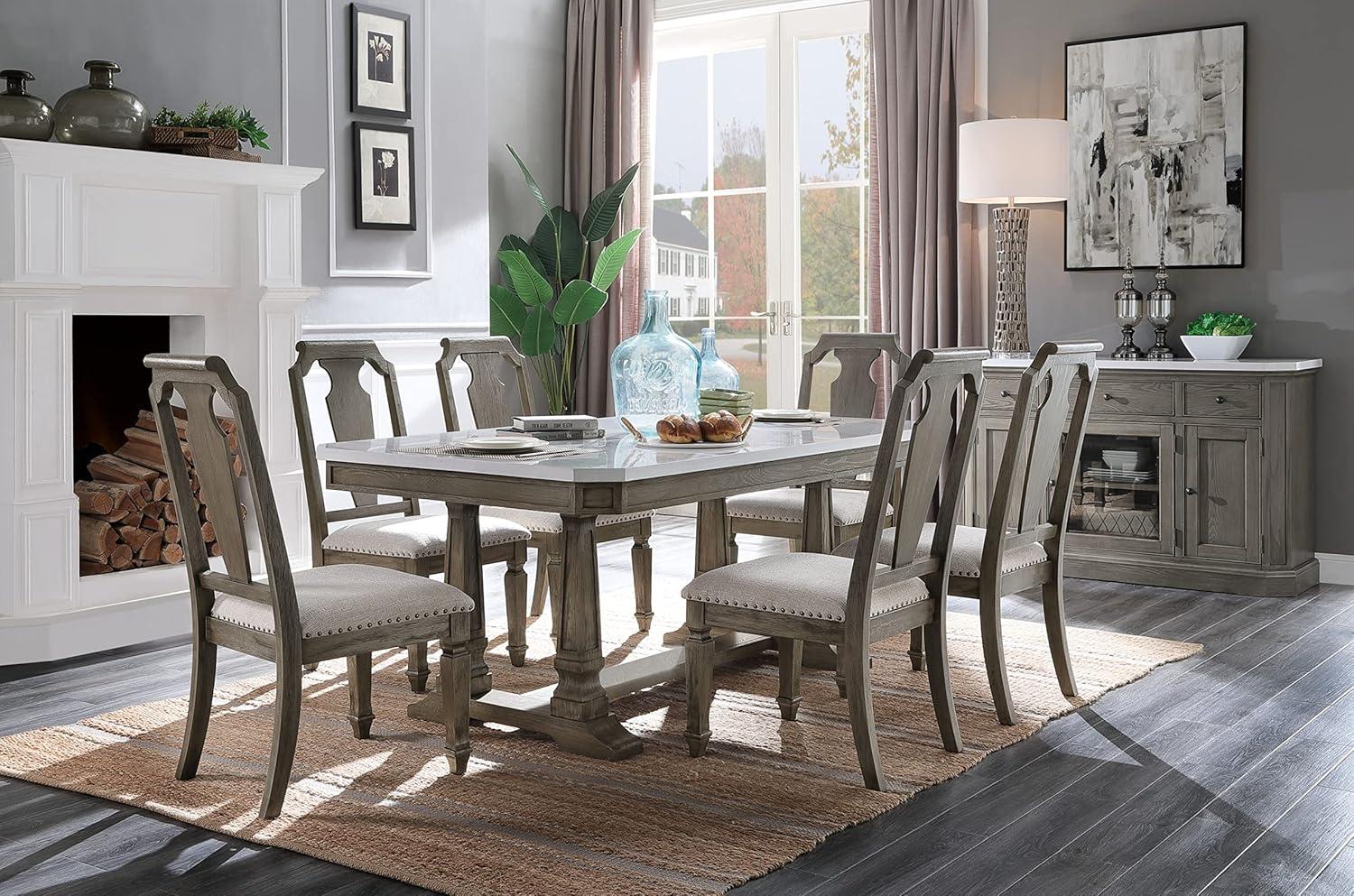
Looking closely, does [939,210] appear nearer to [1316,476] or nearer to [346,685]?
[1316,476]

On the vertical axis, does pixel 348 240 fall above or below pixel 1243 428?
above

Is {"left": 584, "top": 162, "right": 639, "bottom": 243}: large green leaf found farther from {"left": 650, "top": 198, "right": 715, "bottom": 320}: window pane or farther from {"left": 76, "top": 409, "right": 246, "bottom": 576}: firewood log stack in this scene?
{"left": 76, "top": 409, "right": 246, "bottom": 576}: firewood log stack

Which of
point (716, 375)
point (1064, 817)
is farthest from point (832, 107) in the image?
point (1064, 817)

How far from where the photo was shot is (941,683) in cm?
324

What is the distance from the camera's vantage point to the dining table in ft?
9.63

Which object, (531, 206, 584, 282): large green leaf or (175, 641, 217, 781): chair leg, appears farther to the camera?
(531, 206, 584, 282): large green leaf

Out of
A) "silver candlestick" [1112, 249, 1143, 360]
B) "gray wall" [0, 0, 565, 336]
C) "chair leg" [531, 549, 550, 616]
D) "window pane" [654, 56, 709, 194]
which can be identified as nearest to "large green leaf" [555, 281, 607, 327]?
"gray wall" [0, 0, 565, 336]

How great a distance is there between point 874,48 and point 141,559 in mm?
Answer: 3903

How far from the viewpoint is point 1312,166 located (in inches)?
214

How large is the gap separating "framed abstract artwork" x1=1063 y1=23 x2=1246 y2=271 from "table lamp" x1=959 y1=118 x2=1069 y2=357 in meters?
0.29

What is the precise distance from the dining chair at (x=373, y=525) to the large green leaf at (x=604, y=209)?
3.11 m

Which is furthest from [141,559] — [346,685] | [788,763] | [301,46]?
[788,763]

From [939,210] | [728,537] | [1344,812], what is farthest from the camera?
[939,210]

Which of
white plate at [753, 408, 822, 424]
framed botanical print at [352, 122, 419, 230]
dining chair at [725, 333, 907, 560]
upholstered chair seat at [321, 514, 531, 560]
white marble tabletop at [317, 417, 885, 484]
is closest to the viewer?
white marble tabletop at [317, 417, 885, 484]
